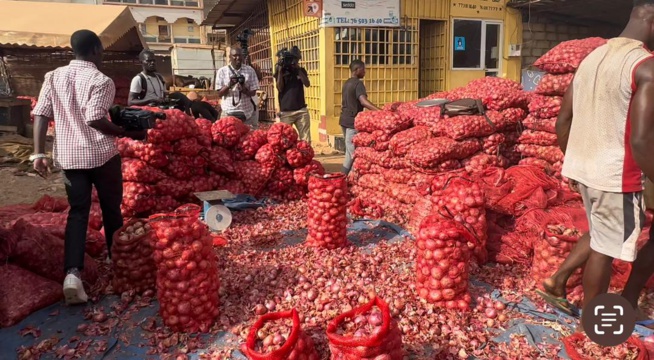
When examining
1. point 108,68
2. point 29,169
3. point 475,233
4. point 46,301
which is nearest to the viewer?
point 46,301

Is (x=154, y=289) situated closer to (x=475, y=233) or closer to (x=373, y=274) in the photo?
(x=373, y=274)

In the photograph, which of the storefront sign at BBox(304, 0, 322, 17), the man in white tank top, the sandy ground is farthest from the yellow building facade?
the man in white tank top

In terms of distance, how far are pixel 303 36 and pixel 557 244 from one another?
9317 mm

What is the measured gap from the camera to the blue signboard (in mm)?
11541

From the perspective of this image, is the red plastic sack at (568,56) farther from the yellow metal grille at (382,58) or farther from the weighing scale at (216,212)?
the yellow metal grille at (382,58)

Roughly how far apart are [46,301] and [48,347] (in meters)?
0.51

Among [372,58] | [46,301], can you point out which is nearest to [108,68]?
[372,58]

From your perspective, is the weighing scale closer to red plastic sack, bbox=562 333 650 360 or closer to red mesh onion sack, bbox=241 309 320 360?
red mesh onion sack, bbox=241 309 320 360

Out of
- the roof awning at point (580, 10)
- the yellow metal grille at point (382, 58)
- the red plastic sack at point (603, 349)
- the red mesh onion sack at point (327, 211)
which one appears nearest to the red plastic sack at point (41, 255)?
the red mesh onion sack at point (327, 211)

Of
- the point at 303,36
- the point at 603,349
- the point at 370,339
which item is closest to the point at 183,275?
the point at 370,339

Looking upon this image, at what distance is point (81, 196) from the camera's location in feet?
10.8

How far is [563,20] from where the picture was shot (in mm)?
12484

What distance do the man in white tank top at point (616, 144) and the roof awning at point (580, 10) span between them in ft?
31.5

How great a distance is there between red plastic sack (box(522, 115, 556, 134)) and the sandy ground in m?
6.69
